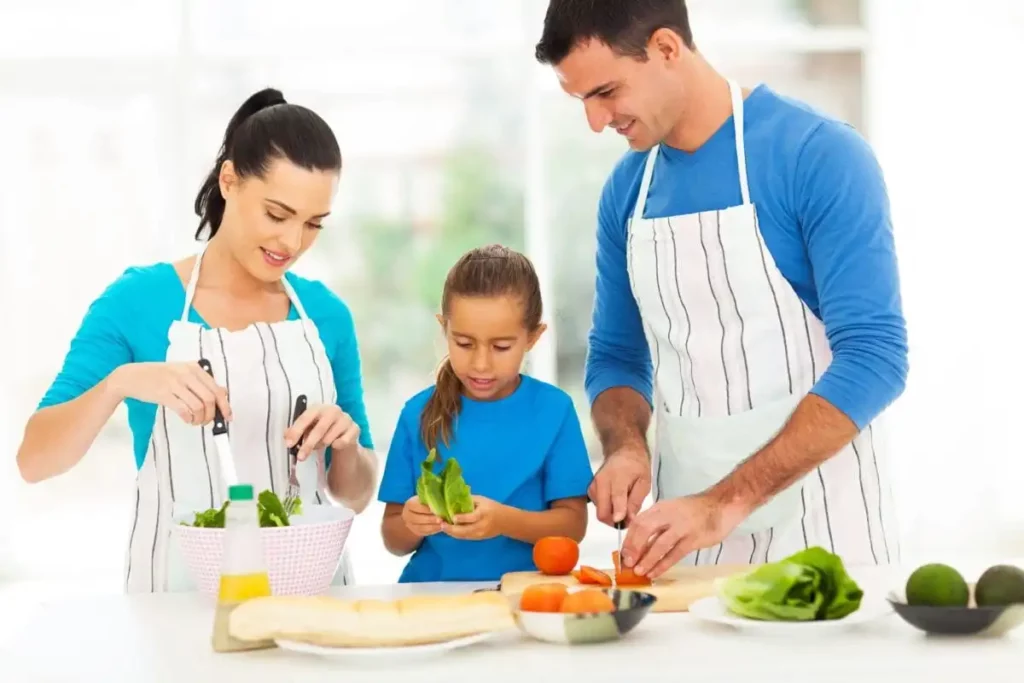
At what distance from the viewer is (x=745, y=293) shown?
2.40 meters

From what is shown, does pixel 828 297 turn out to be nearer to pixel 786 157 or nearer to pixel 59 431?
pixel 786 157

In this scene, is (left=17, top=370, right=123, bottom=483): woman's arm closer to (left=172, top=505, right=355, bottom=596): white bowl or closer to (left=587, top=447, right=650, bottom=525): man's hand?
(left=172, top=505, right=355, bottom=596): white bowl

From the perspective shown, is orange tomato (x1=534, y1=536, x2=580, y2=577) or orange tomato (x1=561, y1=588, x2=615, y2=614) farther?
orange tomato (x1=534, y1=536, x2=580, y2=577)

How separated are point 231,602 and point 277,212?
37.9 inches

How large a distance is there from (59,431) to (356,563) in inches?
128

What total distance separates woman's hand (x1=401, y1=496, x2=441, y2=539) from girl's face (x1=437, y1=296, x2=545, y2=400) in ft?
1.17

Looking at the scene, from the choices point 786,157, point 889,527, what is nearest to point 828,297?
point 786,157

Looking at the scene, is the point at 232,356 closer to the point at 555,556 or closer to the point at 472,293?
the point at 472,293

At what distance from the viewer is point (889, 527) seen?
243 centimetres

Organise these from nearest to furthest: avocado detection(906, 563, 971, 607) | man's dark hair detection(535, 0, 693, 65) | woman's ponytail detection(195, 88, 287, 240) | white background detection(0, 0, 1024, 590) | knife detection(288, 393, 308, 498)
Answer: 1. avocado detection(906, 563, 971, 607)
2. man's dark hair detection(535, 0, 693, 65)
3. knife detection(288, 393, 308, 498)
4. woman's ponytail detection(195, 88, 287, 240)
5. white background detection(0, 0, 1024, 590)

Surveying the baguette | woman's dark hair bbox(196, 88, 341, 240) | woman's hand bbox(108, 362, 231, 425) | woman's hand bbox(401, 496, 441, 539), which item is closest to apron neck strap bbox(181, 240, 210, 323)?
woman's dark hair bbox(196, 88, 341, 240)

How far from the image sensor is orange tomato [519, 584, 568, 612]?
170cm

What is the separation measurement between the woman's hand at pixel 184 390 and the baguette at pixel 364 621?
55 centimetres

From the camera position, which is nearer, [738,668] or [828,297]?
[738,668]
